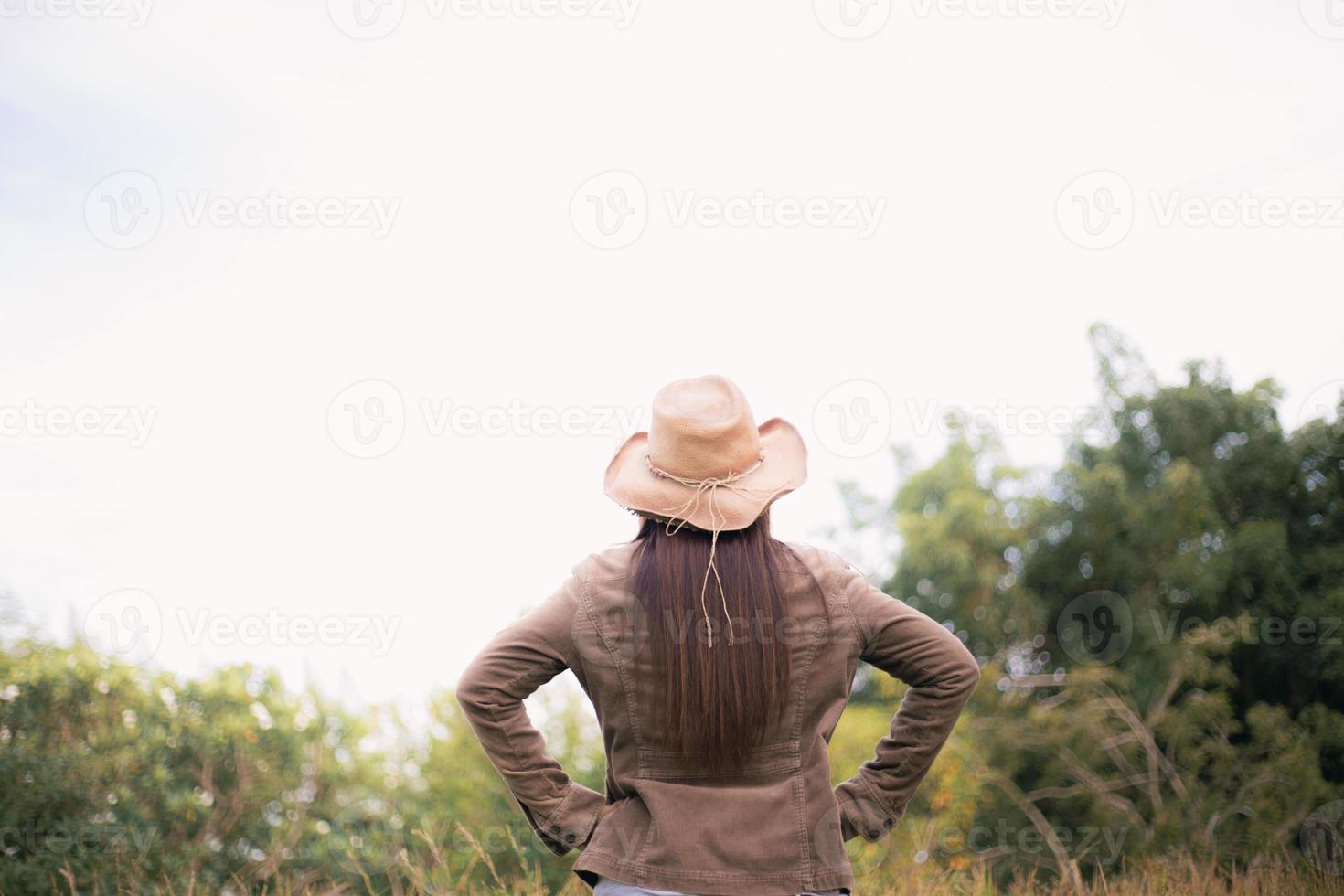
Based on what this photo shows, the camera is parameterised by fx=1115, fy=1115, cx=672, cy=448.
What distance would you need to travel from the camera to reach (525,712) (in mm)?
1929

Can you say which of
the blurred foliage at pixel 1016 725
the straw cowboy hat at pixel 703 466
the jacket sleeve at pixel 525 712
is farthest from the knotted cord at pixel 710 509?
the blurred foliage at pixel 1016 725

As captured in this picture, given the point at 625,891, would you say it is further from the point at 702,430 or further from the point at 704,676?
the point at 702,430

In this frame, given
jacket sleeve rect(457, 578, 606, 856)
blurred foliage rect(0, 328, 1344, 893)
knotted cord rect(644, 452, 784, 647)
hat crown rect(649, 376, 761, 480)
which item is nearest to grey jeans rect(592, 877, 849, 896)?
jacket sleeve rect(457, 578, 606, 856)

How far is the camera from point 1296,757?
8141 millimetres

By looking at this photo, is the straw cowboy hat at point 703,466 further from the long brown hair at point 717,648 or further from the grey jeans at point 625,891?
the grey jeans at point 625,891

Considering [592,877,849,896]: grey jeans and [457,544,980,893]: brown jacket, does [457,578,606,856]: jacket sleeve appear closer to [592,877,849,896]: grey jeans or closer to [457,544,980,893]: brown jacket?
[457,544,980,893]: brown jacket

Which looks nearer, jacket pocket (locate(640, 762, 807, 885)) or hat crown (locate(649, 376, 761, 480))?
jacket pocket (locate(640, 762, 807, 885))

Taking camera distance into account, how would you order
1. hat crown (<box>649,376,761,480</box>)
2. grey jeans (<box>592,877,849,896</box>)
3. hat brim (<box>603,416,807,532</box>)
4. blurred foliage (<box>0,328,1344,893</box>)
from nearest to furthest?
grey jeans (<box>592,877,849,896</box>) → hat brim (<box>603,416,807,532</box>) → hat crown (<box>649,376,761,480</box>) → blurred foliage (<box>0,328,1344,893</box>)

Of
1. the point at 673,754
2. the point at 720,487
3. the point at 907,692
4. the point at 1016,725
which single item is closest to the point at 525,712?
the point at 673,754

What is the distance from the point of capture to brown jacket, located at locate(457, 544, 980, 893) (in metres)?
1.76

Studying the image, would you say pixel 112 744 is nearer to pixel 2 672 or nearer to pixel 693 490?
pixel 2 672

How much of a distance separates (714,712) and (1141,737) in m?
8.27

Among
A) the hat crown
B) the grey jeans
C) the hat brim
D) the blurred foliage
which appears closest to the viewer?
the grey jeans

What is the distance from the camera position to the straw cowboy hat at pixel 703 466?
1860mm
